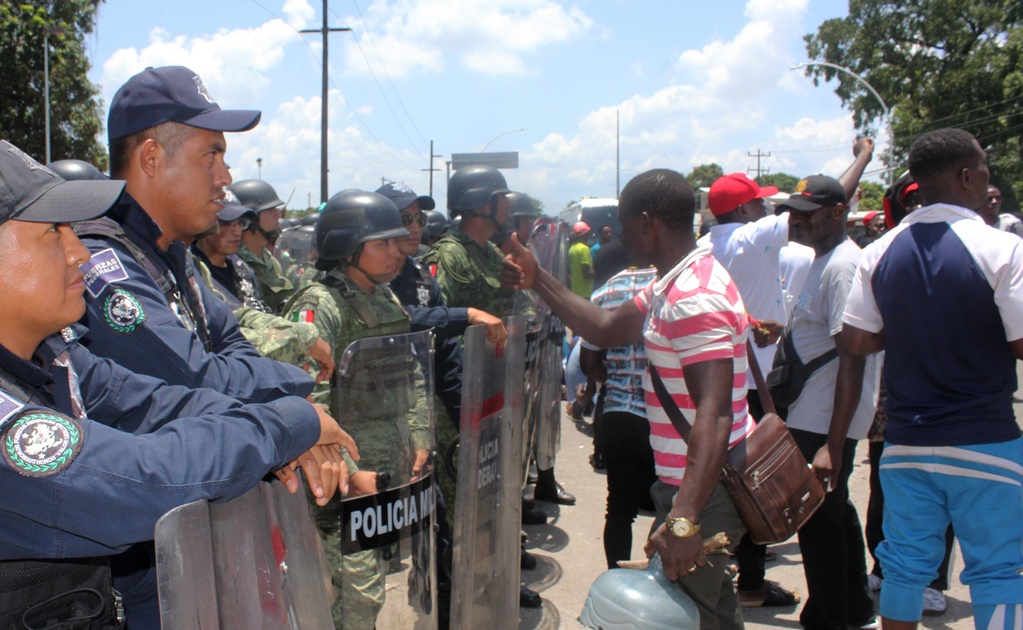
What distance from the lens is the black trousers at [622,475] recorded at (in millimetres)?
3414

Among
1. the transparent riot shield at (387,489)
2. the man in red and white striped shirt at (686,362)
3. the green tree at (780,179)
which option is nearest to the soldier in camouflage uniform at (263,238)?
the transparent riot shield at (387,489)

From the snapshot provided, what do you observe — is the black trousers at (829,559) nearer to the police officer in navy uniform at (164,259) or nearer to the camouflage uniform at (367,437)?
the camouflage uniform at (367,437)

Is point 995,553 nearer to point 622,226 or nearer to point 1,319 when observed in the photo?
point 622,226

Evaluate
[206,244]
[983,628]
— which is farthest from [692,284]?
[206,244]

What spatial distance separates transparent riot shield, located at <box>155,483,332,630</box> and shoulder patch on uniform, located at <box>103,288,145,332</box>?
45 centimetres

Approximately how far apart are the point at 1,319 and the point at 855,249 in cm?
348

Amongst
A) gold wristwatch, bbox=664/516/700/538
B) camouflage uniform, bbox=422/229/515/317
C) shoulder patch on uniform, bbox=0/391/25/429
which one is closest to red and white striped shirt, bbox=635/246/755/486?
gold wristwatch, bbox=664/516/700/538

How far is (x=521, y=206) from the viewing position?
585 centimetres

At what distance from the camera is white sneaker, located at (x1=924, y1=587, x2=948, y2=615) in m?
3.92

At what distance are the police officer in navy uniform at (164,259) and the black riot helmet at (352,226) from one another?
1.10 meters

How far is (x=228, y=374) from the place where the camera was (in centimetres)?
187

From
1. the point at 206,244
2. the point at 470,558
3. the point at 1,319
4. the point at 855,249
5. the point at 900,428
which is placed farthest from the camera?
the point at 206,244

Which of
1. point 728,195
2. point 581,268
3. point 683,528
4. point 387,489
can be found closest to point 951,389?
point 683,528

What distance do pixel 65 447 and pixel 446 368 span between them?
9.97 feet
